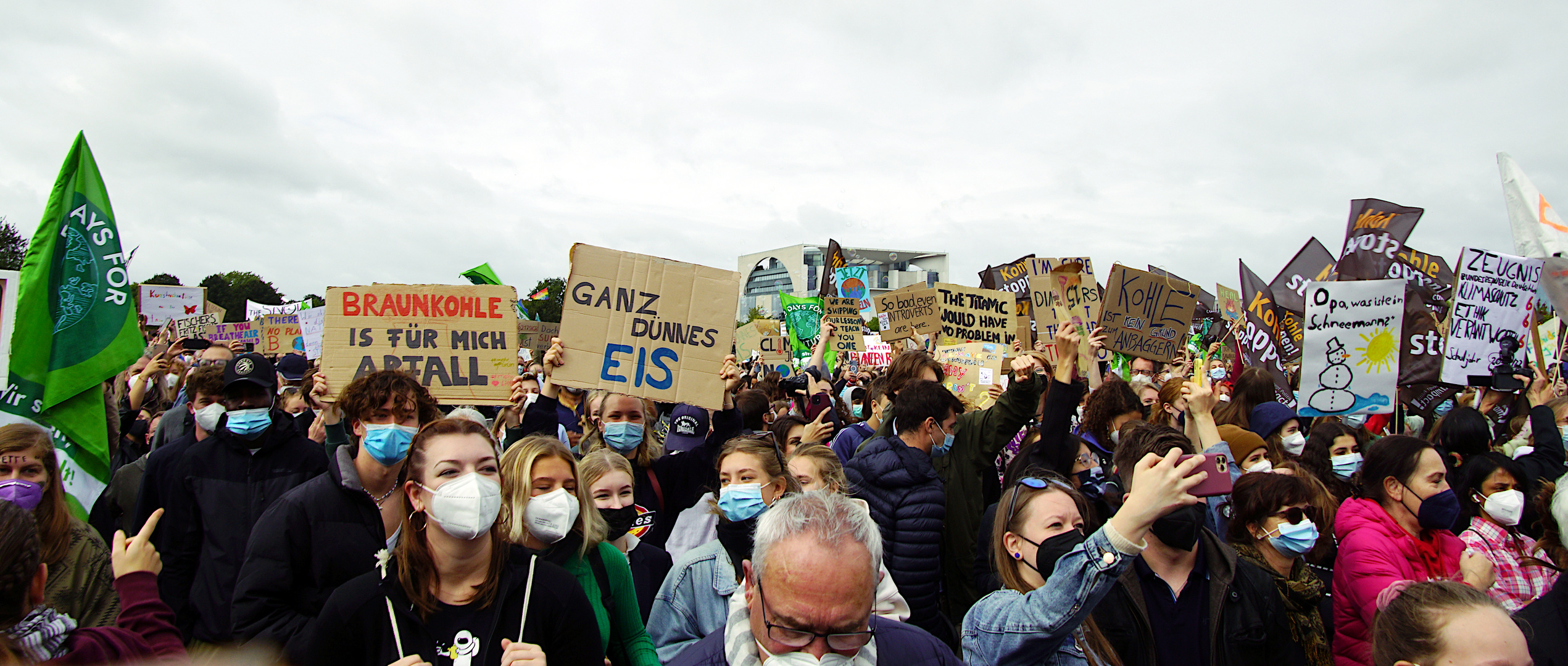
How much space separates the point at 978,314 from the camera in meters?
10.7

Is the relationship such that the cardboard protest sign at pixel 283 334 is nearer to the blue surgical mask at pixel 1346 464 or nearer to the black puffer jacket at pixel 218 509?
the black puffer jacket at pixel 218 509

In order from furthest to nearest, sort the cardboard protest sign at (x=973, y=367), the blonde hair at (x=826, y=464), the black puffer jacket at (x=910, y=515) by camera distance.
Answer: the cardboard protest sign at (x=973, y=367) → the black puffer jacket at (x=910, y=515) → the blonde hair at (x=826, y=464)

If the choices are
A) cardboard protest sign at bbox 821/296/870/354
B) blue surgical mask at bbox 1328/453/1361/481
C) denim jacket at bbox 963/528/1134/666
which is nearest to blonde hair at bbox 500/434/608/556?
denim jacket at bbox 963/528/1134/666

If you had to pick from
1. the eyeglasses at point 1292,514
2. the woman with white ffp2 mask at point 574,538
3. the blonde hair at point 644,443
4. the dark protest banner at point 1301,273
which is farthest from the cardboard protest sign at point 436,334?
the dark protest banner at point 1301,273

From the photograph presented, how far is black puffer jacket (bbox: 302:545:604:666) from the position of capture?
7.72ft

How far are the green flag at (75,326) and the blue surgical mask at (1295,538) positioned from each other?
5.87m

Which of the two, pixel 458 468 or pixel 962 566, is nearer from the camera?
pixel 458 468

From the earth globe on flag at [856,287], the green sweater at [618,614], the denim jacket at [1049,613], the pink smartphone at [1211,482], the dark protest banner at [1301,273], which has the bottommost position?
the green sweater at [618,614]

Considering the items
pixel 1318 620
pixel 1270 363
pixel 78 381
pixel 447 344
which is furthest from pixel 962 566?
pixel 1270 363

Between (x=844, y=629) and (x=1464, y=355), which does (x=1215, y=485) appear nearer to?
(x=844, y=629)

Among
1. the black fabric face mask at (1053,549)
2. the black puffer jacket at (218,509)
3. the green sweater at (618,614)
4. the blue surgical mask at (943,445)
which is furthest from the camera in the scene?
the blue surgical mask at (943,445)

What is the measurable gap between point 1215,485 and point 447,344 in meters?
5.05

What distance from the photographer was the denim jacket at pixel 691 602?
3.16 m

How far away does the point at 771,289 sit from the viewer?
13050 cm
